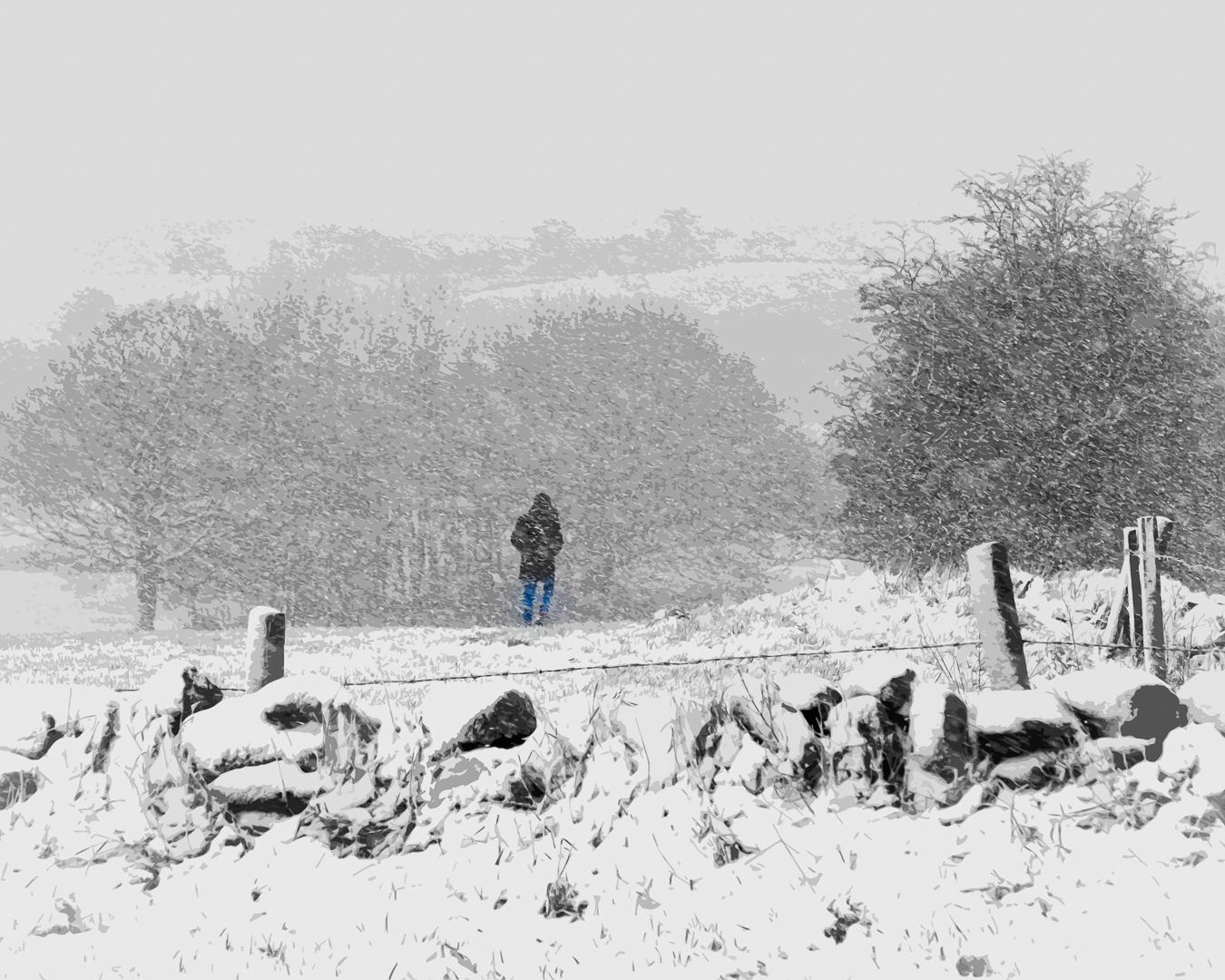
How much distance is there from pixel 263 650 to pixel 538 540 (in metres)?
9.67

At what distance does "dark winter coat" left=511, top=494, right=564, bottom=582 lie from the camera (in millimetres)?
16031

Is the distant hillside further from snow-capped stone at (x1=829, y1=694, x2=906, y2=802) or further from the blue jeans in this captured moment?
snow-capped stone at (x1=829, y1=694, x2=906, y2=802)

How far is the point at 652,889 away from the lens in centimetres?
480

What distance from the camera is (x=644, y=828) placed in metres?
5.15

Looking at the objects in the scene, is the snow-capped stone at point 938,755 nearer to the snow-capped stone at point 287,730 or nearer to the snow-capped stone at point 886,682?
the snow-capped stone at point 886,682

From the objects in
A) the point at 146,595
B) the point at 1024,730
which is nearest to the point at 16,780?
the point at 1024,730

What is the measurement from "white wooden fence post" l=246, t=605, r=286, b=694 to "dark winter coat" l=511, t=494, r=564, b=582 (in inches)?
372

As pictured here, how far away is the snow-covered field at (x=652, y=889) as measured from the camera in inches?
170

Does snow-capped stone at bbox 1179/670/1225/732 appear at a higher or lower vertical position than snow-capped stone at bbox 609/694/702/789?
higher

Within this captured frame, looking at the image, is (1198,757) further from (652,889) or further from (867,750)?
(652,889)

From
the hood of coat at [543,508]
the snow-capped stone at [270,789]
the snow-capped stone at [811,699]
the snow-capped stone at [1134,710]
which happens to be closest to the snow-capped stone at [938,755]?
the snow-capped stone at [811,699]

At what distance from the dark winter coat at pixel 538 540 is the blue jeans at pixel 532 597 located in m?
0.26

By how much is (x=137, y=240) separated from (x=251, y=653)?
376 feet

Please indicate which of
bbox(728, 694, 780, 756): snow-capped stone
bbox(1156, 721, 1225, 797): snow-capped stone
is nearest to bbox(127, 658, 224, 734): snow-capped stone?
bbox(728, 694, 780, 756): snow-capped stone
